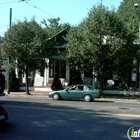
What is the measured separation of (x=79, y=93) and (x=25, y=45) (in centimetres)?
790

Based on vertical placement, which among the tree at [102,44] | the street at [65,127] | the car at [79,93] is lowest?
the street at [65,127]

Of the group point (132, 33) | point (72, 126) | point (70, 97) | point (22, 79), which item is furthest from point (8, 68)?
point (72, 126)

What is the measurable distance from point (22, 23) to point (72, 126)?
18.7 m

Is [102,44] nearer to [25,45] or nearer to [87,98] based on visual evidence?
[87,98]

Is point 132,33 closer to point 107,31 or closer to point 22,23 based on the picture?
point 107,31

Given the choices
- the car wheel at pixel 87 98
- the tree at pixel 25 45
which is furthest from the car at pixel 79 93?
the tree at pixel 25 45

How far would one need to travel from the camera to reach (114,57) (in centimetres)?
2384

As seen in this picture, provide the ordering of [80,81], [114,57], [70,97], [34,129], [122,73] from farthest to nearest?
[80,81] → [122,73] → [114,57] → [70,97] → [34,129]

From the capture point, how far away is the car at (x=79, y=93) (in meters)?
21.5

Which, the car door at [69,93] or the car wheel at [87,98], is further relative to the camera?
the car door at [69,93]

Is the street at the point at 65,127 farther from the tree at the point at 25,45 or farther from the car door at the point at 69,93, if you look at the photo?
the tree at the point at 25,45

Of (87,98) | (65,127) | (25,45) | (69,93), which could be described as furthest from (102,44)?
(65,127)

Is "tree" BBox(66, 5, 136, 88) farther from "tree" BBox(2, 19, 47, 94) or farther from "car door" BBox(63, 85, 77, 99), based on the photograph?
"car door" BBox(63, 85, 77, 99)

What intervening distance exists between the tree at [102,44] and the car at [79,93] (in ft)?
10.7
